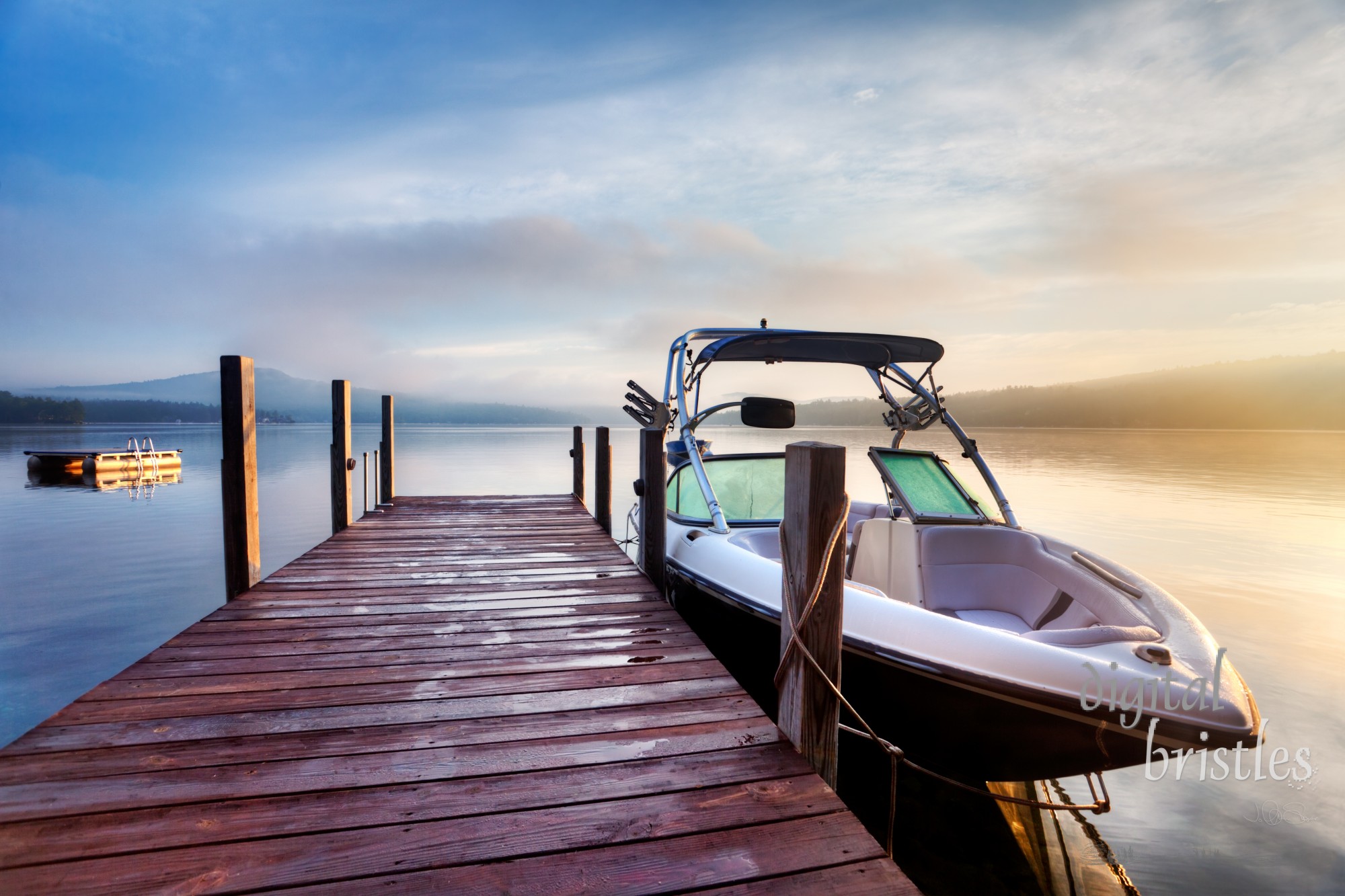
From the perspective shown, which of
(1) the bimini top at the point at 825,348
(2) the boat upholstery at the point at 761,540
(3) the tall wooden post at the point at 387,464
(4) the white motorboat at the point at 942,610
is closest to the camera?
(4) the white motorboat at the point at 942,610

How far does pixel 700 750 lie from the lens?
2082mm

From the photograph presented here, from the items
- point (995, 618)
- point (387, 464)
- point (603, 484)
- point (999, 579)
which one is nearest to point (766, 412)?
point (999, 579)

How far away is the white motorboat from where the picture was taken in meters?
2.21

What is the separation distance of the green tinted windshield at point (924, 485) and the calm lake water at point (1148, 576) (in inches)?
71.7

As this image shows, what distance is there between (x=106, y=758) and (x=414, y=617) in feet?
5.34

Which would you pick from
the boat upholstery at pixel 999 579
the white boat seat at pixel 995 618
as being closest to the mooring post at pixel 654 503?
the boat upholstery at pixel 999 579

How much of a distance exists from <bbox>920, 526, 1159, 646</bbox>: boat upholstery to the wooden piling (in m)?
5.83

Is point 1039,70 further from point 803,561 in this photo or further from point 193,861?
point 193,861

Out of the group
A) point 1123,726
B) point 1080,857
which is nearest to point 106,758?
point 1123,726

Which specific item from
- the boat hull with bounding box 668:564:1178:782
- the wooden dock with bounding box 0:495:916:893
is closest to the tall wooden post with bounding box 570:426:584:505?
the wooden dock with bounding box 0:495:916:893

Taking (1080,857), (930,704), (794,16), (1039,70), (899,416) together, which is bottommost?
(1080,857)

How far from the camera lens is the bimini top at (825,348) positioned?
456 cm

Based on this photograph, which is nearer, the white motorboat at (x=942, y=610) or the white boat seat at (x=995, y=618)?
the white motorboat at (x=942, y=610)

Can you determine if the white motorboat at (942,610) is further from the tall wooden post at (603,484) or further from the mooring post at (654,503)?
the tall wooden post at (603,484)
